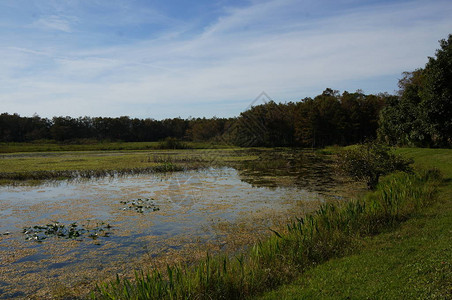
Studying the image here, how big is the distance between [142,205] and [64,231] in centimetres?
351

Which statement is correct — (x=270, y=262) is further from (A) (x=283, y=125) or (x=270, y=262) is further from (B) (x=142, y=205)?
(A) (x=283, y=125)

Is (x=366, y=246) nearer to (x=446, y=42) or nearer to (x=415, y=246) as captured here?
(x=415, y=246)

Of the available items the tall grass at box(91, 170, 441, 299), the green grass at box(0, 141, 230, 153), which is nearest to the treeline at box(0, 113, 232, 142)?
the green grass at box(0, 141, 230, 153)

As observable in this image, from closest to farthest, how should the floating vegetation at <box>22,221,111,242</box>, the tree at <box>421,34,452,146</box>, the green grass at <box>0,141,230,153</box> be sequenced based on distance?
the floating vegetation at <box>22,221,111,242</box> → the tree at <box>421,34,452,146</box> → the green grass at <box>0,141,230,153</box>

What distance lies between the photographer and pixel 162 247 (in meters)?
7.93

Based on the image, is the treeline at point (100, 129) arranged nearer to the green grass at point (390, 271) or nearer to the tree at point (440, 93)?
the tree at point (440, 93)

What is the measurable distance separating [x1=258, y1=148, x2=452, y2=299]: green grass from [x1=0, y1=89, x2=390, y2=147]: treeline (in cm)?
3789

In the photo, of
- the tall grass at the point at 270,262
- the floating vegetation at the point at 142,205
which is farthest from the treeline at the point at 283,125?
the tall grass at the point at 270,262

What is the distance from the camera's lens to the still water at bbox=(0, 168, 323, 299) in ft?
21.8

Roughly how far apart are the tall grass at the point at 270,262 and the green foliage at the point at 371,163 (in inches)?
159

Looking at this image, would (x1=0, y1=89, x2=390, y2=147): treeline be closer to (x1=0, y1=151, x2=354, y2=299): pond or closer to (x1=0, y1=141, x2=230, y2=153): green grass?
(x1=0, y1=141, x2=230, y2=153): green grass

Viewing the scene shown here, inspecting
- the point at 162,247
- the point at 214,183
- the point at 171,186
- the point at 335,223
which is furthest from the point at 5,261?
the point at 214,183

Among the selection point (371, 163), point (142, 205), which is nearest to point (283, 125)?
point (371, 163)

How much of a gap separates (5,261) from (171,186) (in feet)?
32.4
